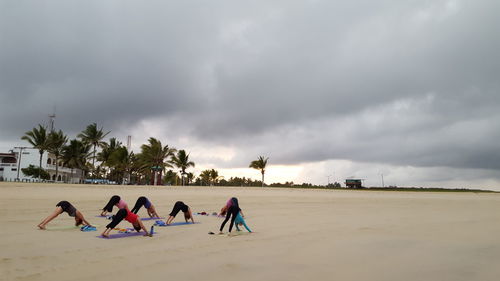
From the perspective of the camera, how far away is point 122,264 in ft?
18.6

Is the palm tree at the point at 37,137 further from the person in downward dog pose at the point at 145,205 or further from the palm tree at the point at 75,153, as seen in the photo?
the person in downward dog pose at the point at 145,205

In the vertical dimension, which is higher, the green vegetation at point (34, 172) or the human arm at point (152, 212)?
the green vegetation at point (34, 172)

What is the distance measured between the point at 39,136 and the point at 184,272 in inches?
2369

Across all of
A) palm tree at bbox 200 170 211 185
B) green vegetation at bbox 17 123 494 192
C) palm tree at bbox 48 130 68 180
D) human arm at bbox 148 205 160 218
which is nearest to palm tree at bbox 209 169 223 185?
palm tree at bbox 200 170 211 185

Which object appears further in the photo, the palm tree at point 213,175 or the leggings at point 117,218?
the palm tree at point 213,175

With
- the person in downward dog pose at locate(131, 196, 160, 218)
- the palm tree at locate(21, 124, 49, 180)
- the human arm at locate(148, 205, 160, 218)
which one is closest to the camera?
the person in downward dog pose at locate(131, 196, 160, 218)

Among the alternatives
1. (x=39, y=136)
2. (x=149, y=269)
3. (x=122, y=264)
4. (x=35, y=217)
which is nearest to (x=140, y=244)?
(x=122, y=264)

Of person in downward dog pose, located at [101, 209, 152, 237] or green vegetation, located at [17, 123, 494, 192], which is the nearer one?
person in downward dog pose, located at [101, 209, 152, 237]

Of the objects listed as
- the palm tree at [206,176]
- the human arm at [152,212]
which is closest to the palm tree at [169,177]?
the palm tree at [206,176]

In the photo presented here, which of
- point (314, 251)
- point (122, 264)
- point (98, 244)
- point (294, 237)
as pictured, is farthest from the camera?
point (294, 237)

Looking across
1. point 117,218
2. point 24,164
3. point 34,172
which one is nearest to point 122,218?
point 117,218

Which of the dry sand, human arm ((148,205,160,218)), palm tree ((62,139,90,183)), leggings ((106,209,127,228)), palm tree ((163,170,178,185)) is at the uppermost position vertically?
palm tree ((62,139,90,183))

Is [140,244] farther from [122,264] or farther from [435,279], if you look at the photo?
[435,279]

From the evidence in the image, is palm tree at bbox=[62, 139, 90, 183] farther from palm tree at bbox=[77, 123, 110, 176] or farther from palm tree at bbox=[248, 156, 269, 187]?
palm tree at bbox=[248, 156, 269, 187]
